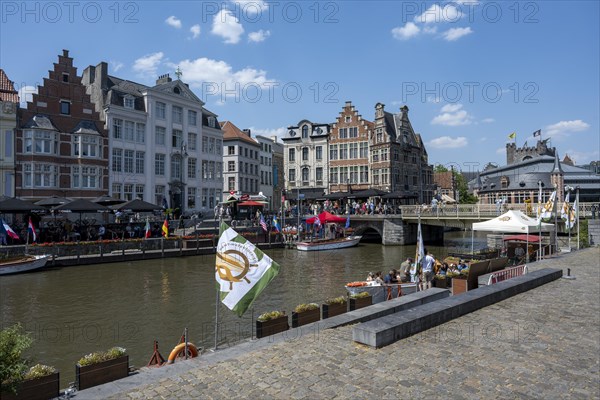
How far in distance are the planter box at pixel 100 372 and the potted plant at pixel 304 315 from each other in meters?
4.31

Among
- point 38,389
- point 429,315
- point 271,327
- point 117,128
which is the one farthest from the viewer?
point 117,128

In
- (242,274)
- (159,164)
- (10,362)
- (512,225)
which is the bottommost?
(10,362)

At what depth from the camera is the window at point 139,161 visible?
45219 mm

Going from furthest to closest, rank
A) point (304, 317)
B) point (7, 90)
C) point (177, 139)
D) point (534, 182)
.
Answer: point (534, 182) → point (177, 139) → point (7, 90) → point (304, 317)

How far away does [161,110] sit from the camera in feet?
157

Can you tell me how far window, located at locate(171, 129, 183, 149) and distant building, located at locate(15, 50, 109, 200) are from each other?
8742 mm

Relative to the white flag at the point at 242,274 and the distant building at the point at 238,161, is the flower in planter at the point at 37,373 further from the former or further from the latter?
the distant building at the point at 238,161

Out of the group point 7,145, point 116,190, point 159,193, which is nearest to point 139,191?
point 159,193

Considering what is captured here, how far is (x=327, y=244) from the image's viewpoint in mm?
39656

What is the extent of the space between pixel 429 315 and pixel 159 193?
42060 millimetres

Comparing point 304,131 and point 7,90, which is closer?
point 7,90

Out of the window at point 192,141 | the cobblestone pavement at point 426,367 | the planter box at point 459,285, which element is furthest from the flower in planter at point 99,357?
the window at point 192,141

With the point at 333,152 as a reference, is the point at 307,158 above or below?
below

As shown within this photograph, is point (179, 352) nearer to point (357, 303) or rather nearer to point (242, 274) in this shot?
point (242, 274)
